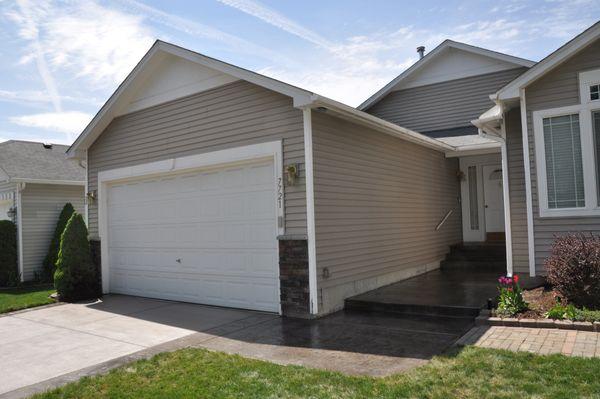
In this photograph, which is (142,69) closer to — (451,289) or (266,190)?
(266,190)

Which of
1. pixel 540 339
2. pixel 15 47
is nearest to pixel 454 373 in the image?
pixel 540 339

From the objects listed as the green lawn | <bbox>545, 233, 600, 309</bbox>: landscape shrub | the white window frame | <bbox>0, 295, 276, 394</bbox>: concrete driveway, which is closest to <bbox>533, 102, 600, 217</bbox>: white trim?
the white window frame

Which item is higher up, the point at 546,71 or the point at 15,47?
the point at 15,47

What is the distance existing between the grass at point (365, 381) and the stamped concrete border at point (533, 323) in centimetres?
118

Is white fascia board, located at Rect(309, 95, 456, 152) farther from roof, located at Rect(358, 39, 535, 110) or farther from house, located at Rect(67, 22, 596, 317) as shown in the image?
roof, located at Rect(358, 39, 535, 110)

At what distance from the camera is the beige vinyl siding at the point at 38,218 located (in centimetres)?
1370

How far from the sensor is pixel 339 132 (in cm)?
792

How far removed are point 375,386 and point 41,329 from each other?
5.59m

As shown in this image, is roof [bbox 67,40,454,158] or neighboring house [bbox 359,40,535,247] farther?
neighboring house [bbox 359,40,535,247]

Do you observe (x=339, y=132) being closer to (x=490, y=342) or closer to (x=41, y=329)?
(x=490, y=342)

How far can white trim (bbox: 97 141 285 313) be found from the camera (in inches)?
299

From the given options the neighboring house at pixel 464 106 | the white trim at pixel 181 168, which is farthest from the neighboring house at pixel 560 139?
the white trim at pixel 181 168

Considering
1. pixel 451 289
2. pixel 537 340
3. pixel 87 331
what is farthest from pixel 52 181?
pixel 537 340

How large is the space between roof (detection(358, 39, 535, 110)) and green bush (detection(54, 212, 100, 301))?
8.55m
